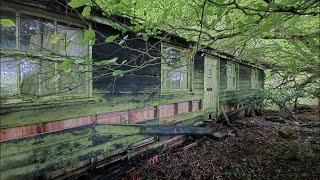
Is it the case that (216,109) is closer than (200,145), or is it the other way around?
(200,145)

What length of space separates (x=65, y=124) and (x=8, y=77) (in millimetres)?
1245

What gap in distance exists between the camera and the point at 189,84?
962cm

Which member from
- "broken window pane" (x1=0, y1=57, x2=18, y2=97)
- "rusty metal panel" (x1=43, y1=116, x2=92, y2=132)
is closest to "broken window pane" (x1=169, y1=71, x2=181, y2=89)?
"rusty metal panel" (x1=43, y1=116, x2=92, y2=132)

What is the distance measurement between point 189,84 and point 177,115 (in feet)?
4.35

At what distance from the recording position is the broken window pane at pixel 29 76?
4.34m

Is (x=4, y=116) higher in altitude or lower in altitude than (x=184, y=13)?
lower

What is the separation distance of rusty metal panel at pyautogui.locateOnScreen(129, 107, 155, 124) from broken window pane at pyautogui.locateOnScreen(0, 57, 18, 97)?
2.87 meters

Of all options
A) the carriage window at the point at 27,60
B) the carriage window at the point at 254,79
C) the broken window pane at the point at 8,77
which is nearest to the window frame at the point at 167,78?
the carriage window at the point at 27,60

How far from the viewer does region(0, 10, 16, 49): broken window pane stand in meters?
4.06

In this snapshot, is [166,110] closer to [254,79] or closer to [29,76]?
[29,76]

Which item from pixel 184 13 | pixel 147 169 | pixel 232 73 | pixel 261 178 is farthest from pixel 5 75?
pixel 232 73

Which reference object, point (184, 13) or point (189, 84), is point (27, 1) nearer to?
point (184, 13)

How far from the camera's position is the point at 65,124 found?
16.4 ft

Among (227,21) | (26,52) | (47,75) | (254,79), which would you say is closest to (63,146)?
(47,75)
